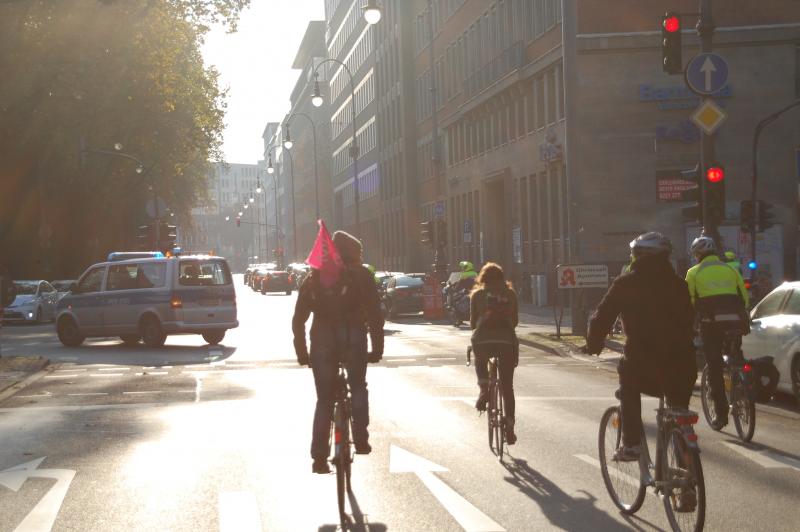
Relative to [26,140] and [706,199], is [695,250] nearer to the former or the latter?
[706,199]

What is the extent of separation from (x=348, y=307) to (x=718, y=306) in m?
4.70

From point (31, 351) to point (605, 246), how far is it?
1977 centimetres

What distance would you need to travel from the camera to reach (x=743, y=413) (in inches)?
451

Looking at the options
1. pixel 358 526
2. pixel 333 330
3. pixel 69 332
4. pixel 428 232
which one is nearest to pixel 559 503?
pixel 358 526

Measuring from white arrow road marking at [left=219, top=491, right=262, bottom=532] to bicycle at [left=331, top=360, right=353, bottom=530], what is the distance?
553 mm

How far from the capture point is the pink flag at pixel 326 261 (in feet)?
27.9

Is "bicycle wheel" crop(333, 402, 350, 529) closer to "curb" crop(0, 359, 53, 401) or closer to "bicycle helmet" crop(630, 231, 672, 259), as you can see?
"bicycle helmet" crop(630, 231, 672, 259)

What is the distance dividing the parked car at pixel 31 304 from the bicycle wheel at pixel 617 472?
3928 cm

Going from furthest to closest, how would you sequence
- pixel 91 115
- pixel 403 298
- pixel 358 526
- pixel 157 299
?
pixel 91 115, pixel 403 298, pixel 157 299, pixel 358 526

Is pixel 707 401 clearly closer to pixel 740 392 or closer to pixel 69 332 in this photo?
pixel 740 392

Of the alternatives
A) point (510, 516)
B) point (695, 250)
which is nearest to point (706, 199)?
point (695, 250)

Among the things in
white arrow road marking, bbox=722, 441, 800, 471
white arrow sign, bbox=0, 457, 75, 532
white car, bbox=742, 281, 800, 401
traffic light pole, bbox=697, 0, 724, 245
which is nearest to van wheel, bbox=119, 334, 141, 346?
traffic light pole, bbox=697, 0, 724, 245

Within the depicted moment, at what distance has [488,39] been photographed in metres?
55.1

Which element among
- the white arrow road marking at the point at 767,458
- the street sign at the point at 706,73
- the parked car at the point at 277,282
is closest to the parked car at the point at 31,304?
the street sign at the point at 706,73
